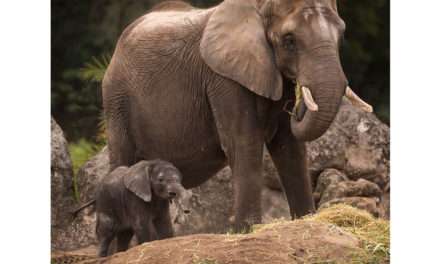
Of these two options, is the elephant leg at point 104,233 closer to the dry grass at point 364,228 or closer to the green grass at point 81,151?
the dry grass at point 364,228

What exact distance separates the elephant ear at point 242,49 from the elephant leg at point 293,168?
43 centimetres

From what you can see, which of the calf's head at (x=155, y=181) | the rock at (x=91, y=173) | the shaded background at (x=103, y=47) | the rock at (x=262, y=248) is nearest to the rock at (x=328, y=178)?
the shaded background at (x=103, y=47)

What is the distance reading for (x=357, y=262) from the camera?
6.55 meters

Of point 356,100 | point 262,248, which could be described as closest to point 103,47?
point 356,100

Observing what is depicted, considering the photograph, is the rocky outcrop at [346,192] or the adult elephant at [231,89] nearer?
the adult elephant at [231,89]

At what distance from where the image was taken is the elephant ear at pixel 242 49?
7.32m

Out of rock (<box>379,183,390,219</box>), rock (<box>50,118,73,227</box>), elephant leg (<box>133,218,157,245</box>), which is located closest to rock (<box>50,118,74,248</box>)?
rock (<box>50,118,73,227</box>)

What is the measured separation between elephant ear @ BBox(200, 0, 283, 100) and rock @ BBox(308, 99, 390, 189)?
1274 mm

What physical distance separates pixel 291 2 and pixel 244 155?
2.66 ft

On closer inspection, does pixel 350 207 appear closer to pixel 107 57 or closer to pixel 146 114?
pixel 146 114

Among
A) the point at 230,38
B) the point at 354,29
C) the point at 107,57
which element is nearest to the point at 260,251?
the point at 230,38

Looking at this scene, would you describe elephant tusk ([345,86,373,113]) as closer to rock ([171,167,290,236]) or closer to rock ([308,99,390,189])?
rock ([308,99,390,189])

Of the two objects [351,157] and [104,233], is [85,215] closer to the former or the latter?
[104,233]

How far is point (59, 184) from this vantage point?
847 centimetres
